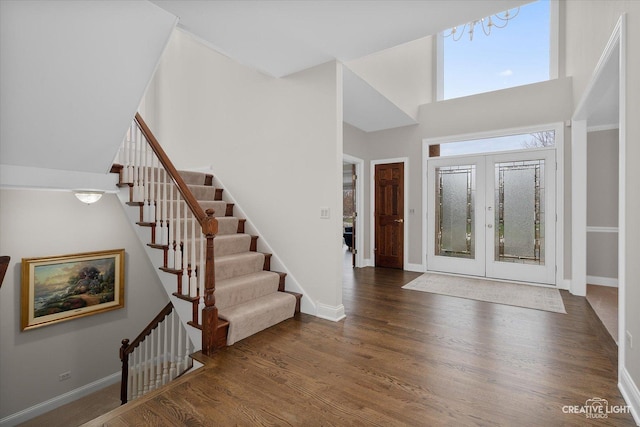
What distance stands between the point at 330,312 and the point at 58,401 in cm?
422

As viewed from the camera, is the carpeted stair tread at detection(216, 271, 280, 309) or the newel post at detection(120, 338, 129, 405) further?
the newel post at detection(120, 338, 129, 405)

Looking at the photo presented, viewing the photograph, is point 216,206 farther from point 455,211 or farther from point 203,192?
point 455,211

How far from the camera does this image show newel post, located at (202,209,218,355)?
2582 mm

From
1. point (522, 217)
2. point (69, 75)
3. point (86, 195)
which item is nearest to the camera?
point (69, 75)

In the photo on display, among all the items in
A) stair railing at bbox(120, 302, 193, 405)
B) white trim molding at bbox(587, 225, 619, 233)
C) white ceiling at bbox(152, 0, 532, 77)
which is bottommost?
stair railing at bbox(120, 302, 193, 405)

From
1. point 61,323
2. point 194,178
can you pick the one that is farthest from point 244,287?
point 61,323

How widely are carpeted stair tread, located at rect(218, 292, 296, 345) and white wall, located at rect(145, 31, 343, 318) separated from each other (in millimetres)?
289

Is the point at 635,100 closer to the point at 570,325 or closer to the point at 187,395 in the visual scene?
the point at 570,325

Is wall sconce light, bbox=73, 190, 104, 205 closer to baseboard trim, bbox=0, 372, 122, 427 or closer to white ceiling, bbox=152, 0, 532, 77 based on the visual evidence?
white ceiling, bbox=152, 0, 532, 77

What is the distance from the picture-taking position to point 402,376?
218cm

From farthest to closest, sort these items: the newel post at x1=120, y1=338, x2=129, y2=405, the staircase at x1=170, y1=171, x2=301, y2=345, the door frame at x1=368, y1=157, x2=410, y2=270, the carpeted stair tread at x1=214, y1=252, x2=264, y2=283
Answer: the door frame at x1=368, y1=157, x2=410, y2=270
the newel post at x1=120, y1=338, x2=129, y2=405
the carpeted stair tread at x1=214, y1=252, x2=264, y2=283
the staircase at x1=170, y1=171, x2=301, y2=345

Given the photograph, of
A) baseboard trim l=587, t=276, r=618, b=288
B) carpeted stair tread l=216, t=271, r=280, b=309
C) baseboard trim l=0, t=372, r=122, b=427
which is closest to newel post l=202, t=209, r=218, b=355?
carpeted stair tread l=216, t=271, r=280, b=309

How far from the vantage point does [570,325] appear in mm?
3088

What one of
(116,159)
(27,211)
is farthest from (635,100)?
(27,211)
